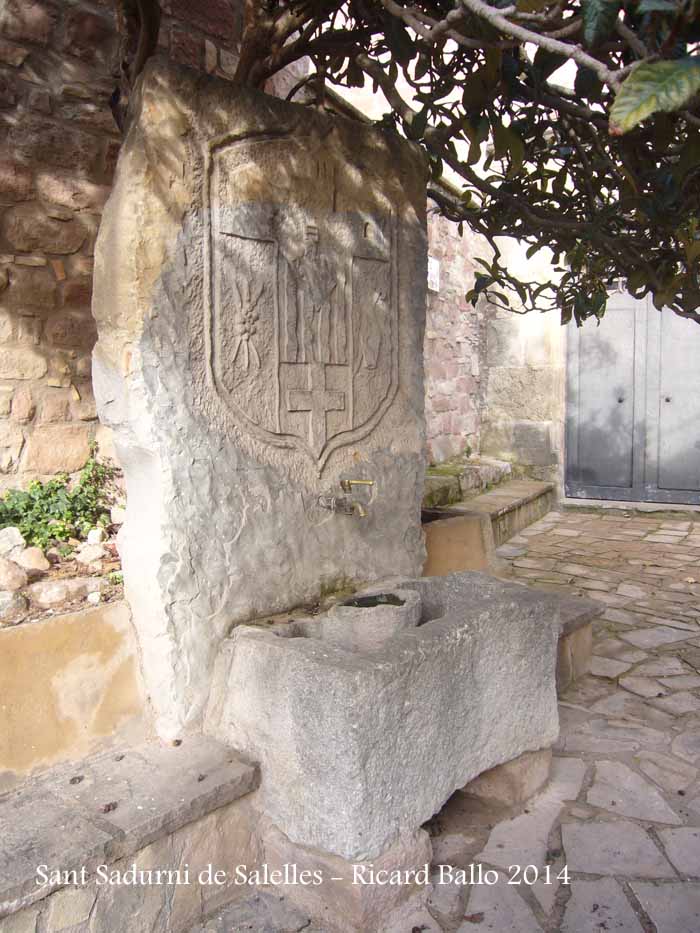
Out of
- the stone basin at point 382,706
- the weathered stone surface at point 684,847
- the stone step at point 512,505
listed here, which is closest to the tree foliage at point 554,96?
the stone basin at point 382,706

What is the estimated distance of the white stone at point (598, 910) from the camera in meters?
1.58

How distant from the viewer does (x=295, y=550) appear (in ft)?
6.70

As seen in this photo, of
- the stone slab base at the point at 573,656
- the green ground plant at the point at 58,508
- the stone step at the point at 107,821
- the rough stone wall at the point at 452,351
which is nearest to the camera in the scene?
the stone step at the point at 107,821

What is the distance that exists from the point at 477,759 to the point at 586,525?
14.0ft

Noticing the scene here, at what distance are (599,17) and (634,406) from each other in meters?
5.55

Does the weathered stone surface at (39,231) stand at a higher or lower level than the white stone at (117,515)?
higher

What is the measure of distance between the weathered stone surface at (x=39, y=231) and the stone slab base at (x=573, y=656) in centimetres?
222

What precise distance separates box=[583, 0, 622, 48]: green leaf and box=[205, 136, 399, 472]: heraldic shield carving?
98cm

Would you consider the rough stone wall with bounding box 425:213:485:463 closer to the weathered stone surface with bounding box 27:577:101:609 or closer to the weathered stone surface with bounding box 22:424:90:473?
the weathered stone surface with bounding box 22:424:90:473

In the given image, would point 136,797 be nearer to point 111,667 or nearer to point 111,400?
point 111,667

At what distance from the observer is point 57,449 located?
2611 mm

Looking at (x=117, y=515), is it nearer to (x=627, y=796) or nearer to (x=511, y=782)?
(x=511, y=782)

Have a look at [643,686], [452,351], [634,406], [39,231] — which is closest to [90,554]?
[39,231]

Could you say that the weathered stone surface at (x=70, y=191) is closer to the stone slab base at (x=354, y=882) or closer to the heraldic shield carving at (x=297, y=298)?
the heraldic shield carving at (x=297, y=298)
